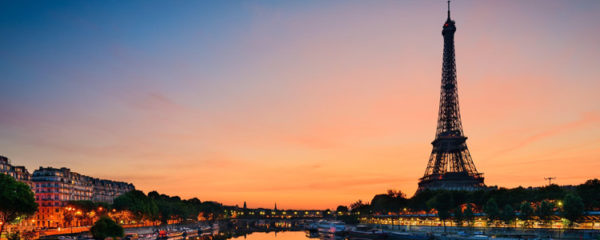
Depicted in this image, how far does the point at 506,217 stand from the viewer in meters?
96.0

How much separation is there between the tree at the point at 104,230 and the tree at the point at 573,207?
76936 mm

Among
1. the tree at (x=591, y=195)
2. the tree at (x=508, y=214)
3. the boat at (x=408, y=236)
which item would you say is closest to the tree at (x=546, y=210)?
the tree at (x=508, y=214)

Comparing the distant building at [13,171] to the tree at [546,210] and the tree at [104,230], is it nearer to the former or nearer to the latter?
the tree at [104,230]

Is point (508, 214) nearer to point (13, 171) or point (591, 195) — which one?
point (591, 195)

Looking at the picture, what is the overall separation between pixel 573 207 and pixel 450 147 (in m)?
73.7

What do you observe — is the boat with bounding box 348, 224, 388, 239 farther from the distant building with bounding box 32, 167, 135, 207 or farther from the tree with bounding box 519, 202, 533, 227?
the distant building with bounding box 32, 167, 135, 207

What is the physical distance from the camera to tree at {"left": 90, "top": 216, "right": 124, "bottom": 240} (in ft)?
249

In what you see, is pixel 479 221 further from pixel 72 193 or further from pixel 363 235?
pixel 72 193

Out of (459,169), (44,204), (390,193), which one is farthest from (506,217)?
(44,204)

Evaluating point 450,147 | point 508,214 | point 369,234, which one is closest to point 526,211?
point 508,214

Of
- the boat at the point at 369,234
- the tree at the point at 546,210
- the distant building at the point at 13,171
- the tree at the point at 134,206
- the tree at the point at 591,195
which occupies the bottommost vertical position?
the boat at the point at 369,234

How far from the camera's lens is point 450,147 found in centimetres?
15312

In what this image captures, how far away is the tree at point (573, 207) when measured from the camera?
79.8 m

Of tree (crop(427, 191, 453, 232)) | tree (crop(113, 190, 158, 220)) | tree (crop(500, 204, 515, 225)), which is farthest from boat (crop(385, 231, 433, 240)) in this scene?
tree (crop(113, 190, 158, 220))
